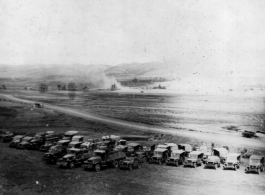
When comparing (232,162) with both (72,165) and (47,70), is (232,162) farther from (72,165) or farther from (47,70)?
(47,70)

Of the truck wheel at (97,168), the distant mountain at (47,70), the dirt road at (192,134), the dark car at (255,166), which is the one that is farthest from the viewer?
the distant mountain at (47,70)

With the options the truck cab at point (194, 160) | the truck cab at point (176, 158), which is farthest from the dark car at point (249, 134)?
Answer: the truck cab at point (176, 158)

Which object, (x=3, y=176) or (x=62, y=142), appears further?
(x=62, y=142)

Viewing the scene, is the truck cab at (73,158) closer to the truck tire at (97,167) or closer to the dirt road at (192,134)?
the truck tire at (97,167)

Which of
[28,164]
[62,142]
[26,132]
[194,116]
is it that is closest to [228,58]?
[194,116]

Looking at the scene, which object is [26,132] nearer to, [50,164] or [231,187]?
[50,164]

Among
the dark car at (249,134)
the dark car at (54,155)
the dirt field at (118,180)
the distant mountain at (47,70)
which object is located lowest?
the dirt field at (118,180)
